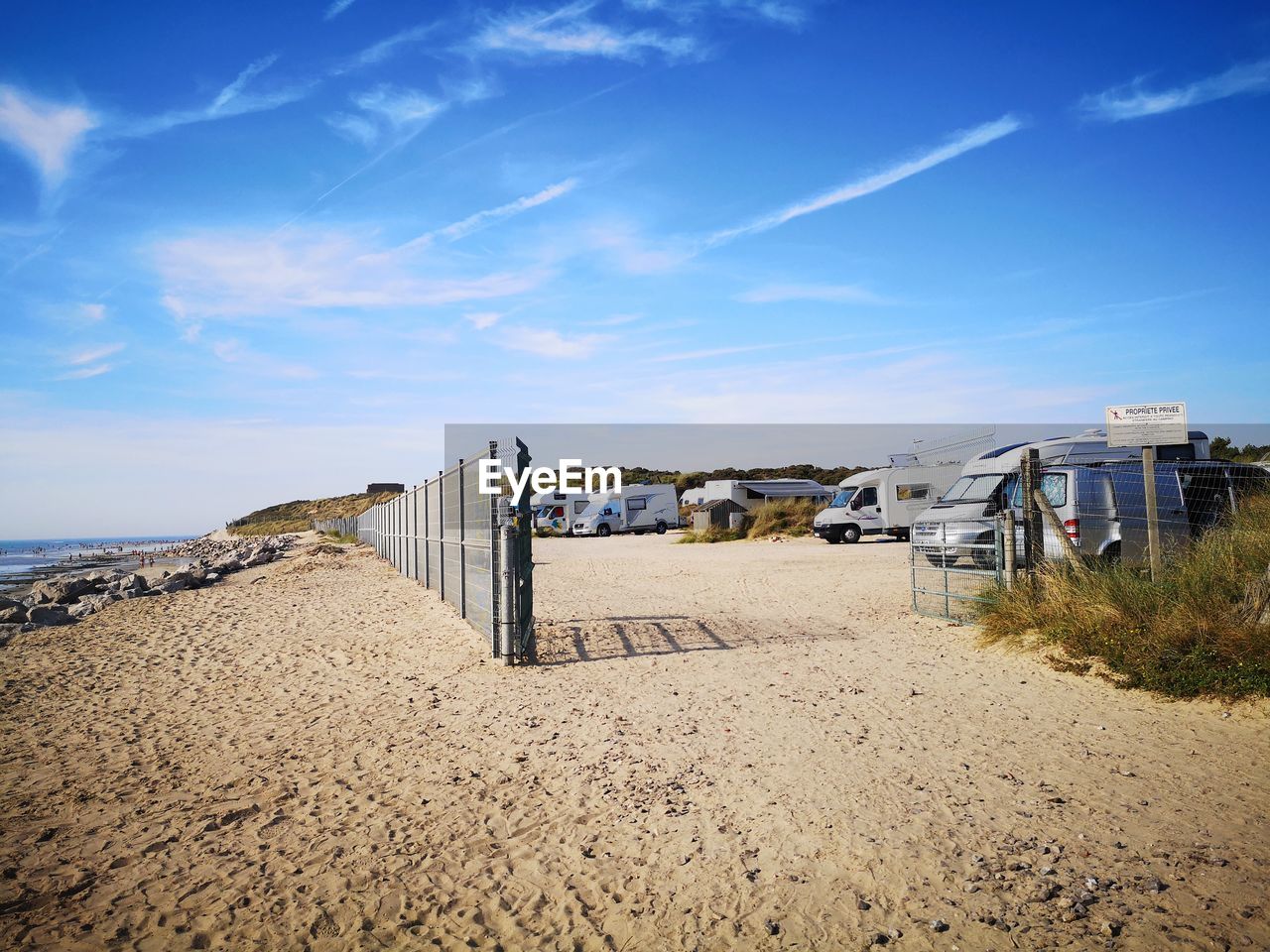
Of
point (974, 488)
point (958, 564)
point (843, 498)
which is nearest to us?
point (958, 564)

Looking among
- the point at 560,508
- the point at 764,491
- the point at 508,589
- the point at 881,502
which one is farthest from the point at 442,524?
the point at 560,508

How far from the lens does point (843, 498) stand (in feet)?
84.5

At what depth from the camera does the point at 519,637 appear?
24.6ft

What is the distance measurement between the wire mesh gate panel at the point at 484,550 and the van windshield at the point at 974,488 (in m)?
6.47

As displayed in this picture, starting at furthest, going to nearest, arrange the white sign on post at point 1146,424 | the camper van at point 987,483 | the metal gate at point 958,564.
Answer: the camper van at point 987,483
the metal gate at point 958,564
the white sign on post at point 1146,424

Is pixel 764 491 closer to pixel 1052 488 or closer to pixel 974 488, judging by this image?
pixel 974 488

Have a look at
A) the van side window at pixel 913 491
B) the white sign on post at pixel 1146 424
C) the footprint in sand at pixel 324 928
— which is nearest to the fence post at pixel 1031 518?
the white sign on post at pixel 1146 424

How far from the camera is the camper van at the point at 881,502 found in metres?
24.0

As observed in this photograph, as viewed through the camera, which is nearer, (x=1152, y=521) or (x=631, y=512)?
(x=1152, y=521)

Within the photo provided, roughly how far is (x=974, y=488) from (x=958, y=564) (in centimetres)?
143

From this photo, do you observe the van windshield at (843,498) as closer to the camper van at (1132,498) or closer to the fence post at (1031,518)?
the camper van at (1132,498)

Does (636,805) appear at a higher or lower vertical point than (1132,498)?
lower

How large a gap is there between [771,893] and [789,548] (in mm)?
20862

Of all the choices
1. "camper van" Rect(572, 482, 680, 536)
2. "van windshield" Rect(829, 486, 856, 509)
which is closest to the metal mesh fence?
"van windshield" Rect(829, 486, 856, 509)
